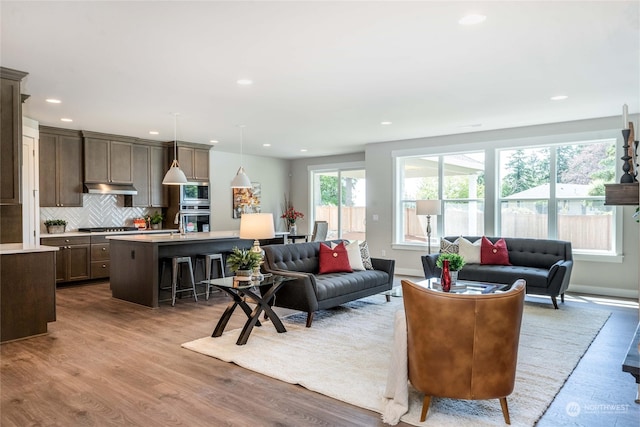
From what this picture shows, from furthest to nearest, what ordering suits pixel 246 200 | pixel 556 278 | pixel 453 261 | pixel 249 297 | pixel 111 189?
1. pixel 246 200
2. pixel 111 189
3. pixel 556 278
4. pixel 453 261
5. pixel 249 297

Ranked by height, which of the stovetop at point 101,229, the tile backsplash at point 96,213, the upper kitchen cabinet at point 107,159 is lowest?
the stovetop at point 101,229

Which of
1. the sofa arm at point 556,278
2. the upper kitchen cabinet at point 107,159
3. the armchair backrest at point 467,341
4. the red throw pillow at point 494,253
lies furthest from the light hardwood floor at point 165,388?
the upper kitchen cabinet at point 107,159

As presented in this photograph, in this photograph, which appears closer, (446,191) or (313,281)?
(313,281)

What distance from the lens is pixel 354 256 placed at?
5.55m

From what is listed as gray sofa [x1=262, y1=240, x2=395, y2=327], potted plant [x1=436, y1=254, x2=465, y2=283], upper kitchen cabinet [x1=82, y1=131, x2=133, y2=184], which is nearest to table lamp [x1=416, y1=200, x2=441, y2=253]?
gray sofa [x1=262, y1=240, x2=395, y2=327]

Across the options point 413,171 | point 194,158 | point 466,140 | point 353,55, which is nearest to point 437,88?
point 353,55

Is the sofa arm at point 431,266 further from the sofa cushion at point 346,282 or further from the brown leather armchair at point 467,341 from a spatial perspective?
the brown leather armchair at point 467,341

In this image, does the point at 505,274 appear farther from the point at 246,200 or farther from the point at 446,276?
the point at 246,200

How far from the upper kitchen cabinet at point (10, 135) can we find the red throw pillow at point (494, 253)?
5842mm

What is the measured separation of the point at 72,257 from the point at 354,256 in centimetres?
476

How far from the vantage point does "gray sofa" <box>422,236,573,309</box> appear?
5172mm

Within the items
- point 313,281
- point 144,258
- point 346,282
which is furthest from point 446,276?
point 144,258

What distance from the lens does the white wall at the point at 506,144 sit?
600 centimetres

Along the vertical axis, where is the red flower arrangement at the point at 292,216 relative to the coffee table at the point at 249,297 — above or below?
above
